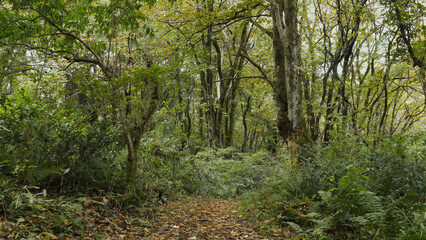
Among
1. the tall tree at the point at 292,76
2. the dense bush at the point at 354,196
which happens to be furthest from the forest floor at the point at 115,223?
the tall tree at the point at 292,76

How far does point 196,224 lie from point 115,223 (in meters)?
1.69

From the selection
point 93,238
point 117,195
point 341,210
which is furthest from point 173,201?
point 341,210

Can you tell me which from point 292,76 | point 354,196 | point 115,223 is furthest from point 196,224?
point 292,76

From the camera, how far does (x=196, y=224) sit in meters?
5.72

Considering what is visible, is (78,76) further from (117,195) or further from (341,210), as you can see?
(341,210)

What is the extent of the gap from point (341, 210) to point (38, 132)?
4769 mm

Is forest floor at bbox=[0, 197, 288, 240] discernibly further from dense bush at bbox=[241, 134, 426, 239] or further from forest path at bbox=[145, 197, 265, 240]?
dense bush at bbox=[241, 134, 426, 239]

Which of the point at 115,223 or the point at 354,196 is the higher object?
the point at 354,196

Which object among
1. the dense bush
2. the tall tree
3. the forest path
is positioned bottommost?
the forest path

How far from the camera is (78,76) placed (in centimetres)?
524

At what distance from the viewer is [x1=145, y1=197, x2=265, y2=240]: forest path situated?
4.86 meters

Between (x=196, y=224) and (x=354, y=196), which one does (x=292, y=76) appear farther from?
(x=196, y=224)

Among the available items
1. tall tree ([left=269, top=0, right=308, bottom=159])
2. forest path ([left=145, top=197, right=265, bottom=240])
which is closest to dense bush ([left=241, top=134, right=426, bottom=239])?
forest path ([left=145, top=197, right=265, bottom=240])

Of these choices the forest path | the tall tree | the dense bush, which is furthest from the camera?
the tall tree
